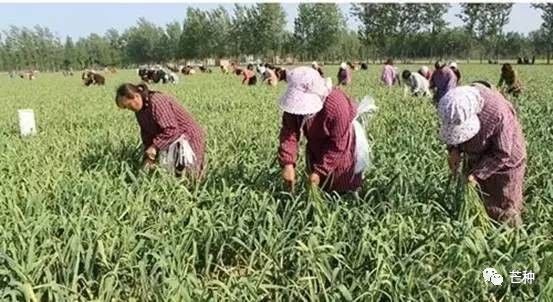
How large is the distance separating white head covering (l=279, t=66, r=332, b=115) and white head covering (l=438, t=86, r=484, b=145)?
0.67m

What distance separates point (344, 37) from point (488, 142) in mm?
66532

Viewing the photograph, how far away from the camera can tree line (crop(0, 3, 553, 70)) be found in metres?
56.0

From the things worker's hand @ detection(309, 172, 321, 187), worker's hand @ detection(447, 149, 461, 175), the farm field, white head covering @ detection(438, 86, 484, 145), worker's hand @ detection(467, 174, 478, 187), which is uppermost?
white head covering @ detection(438, 86, 484, 145)

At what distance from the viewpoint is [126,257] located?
295cm

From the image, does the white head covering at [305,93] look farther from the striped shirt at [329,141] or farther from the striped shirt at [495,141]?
the striped shirt at [495,141]

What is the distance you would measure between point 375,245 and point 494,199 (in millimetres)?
893

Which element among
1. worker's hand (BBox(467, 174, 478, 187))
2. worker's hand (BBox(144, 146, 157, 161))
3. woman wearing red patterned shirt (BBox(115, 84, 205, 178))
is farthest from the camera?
worker's hand (BBox(144, 146, 157, 161))

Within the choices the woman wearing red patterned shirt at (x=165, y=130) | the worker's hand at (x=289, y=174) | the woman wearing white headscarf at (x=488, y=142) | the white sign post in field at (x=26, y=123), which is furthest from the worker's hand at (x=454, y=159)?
the white sign post in field at (x=26, y=123)

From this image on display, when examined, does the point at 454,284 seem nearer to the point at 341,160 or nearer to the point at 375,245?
the point at 375,245

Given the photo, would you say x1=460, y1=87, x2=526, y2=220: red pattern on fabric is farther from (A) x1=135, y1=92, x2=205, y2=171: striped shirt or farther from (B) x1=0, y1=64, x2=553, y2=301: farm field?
(A) x1=135, y1=92, x2=205, y2=171: striped shirt

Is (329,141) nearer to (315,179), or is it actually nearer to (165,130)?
(315,179)

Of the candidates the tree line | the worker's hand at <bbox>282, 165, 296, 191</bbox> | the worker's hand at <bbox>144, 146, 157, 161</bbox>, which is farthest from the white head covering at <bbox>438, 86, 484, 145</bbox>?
the tree line

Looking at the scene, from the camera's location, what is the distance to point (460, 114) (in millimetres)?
2994

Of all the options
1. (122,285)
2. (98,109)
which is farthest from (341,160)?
(98,109)
